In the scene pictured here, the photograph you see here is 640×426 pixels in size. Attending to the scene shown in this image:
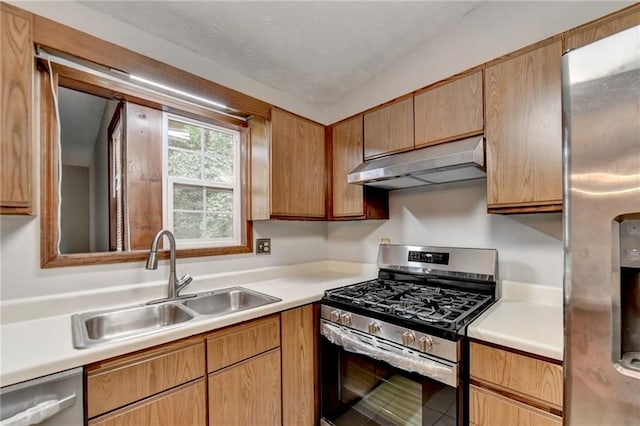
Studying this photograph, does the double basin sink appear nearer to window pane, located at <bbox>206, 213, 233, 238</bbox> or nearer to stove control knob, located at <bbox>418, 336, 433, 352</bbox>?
window pane, located at <bbox>206, 213, 233, 238</bbox>

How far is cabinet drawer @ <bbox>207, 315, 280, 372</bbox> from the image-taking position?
1238 mm

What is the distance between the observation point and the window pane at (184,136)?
1.88m

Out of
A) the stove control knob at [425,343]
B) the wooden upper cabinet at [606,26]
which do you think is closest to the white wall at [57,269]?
the stove control knob at [425,343]

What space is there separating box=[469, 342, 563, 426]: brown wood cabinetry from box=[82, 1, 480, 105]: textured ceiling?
72.5 inches

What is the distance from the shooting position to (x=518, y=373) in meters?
1.03

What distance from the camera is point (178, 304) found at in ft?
5.02

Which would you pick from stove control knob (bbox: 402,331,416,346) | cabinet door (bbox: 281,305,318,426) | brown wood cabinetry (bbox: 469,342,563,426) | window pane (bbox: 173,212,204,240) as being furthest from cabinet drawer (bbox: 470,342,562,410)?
window pane (bbox: 173,212,204,240)

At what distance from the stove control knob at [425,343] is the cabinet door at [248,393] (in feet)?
2.39

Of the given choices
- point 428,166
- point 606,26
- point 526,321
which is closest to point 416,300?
point 526,321

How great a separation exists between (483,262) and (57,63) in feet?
7.95

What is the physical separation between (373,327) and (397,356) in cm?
16

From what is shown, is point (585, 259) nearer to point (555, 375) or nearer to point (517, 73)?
point (555, 375)

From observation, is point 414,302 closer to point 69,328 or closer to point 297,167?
point 297,167

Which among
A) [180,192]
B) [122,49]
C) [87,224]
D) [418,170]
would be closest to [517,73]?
[418,170]
